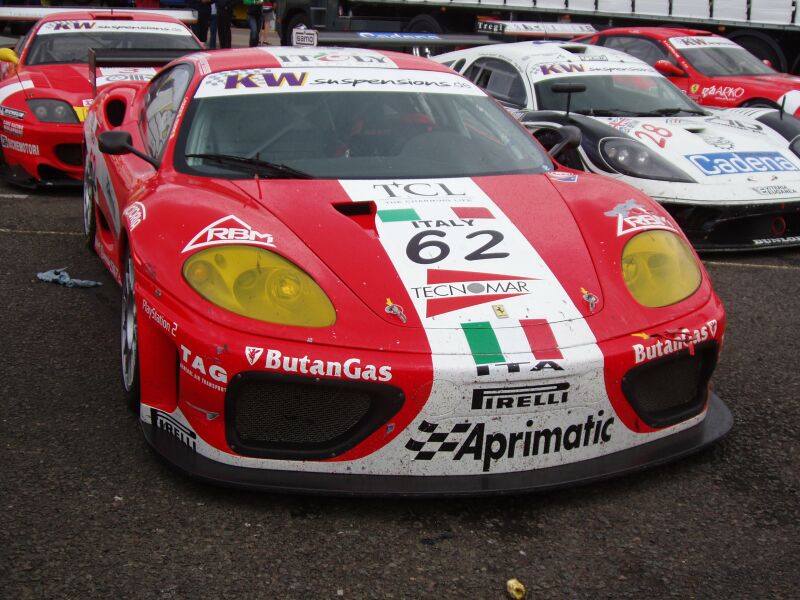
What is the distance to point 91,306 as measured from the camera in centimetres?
489

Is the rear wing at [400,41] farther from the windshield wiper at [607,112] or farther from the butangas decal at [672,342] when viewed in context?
the butangas decal at [672,342]

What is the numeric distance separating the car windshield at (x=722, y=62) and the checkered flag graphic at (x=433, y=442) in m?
8.12

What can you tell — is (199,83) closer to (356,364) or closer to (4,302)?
(4,302)

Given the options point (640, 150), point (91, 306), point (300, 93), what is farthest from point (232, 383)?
point (640, 150)

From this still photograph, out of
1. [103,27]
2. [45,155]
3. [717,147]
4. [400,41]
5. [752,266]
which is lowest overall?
[752,266]

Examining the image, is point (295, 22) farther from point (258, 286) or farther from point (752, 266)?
point (258, 286)

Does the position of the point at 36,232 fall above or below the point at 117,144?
below

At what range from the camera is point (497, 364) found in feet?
9.20

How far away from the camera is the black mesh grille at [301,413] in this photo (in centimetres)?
281

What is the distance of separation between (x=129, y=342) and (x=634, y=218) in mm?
1823

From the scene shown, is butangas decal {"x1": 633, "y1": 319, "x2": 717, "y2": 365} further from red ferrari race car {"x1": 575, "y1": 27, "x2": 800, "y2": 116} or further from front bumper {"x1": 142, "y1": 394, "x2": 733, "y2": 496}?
red ferrari race car {"x1": 575, "y1": 27, "x2": 800, "y2": 116}

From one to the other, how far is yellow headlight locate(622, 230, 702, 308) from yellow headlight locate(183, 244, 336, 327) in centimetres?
101

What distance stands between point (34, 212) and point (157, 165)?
3268 millimetres

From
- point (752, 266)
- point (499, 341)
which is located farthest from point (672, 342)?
point (752, 266)
